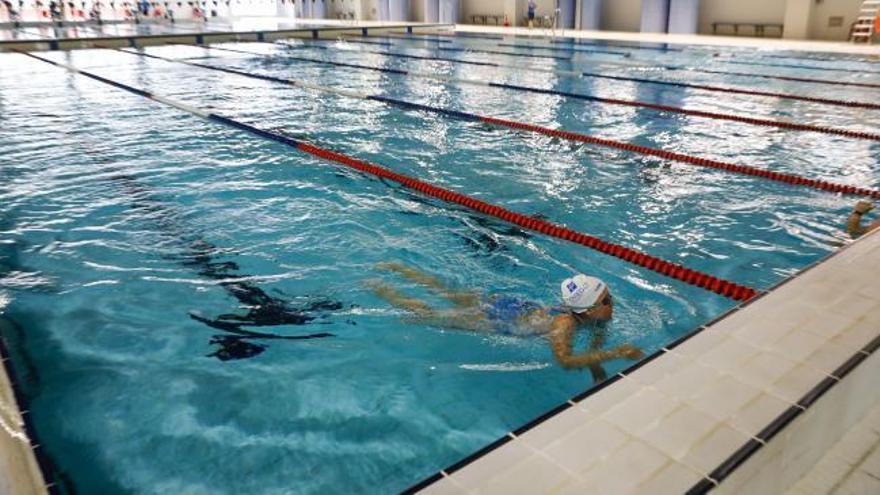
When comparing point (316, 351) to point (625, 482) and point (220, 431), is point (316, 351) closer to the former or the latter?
point (220, 431)

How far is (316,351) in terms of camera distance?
114 inches

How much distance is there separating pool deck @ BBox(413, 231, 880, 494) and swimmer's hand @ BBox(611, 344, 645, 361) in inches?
18.8

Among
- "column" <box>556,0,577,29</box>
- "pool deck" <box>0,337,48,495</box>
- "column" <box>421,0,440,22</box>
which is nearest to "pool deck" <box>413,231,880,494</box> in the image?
"pool deck" <box>0,337,48,495</box>

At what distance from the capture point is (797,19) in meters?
16.4

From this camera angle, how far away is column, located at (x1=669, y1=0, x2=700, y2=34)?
18.1 m

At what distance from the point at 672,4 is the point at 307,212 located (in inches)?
679

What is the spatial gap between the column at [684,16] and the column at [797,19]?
2397 millimetres

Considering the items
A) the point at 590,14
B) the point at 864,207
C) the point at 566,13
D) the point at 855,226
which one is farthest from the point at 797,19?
the point at 864,207

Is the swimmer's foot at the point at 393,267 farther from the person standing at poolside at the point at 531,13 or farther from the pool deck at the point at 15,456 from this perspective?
the person standing at poolside at the point at 531,13

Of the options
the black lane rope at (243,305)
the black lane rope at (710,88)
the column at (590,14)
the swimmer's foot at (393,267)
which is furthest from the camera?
the column at (590,14)

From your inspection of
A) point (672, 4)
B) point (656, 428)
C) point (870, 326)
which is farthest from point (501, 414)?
point (672, 4)

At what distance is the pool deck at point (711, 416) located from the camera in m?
1.58

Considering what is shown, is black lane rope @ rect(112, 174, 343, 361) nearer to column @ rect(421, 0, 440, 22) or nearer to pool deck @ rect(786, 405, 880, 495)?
pool deck @ rect(786, 405, 880, 495)

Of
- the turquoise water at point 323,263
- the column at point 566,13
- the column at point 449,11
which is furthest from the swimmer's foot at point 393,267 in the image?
the column at point 449,11
